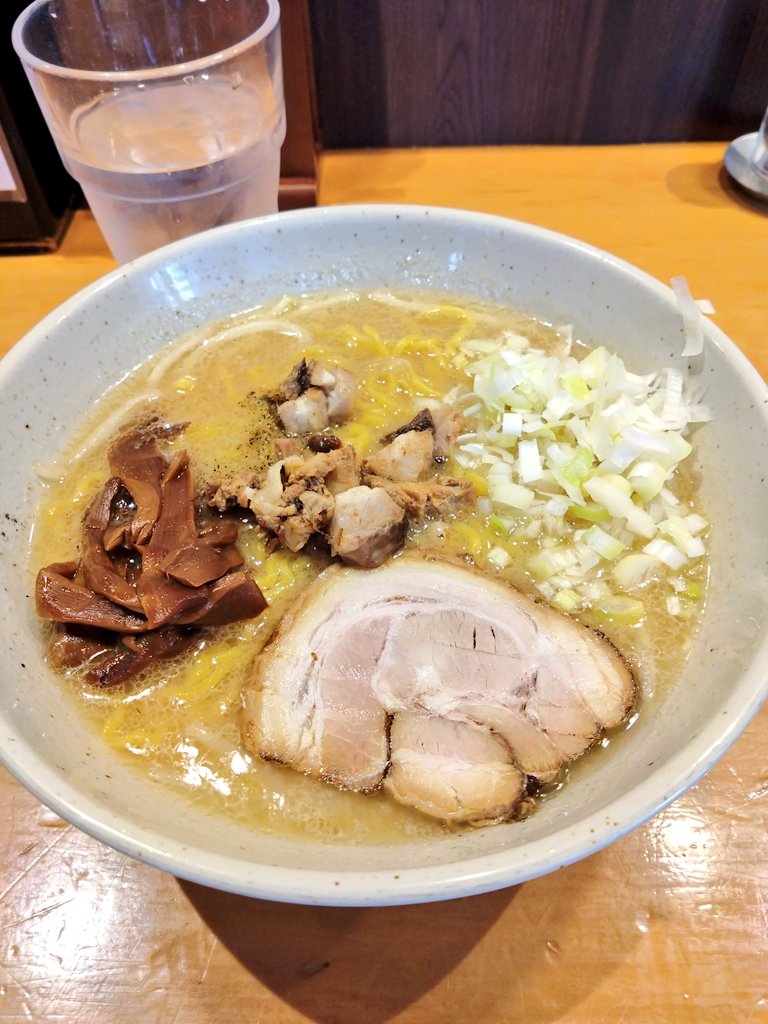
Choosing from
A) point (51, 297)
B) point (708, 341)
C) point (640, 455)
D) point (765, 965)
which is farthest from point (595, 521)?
point (51, 297)

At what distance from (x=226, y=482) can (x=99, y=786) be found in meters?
0.69

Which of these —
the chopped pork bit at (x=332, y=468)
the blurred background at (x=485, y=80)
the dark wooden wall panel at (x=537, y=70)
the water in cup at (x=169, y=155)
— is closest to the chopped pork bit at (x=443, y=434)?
the chopped pork bit at (x=332, y=468)

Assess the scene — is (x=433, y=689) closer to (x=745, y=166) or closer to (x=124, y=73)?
(x=124, y=73)

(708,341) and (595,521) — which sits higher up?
(708,341)

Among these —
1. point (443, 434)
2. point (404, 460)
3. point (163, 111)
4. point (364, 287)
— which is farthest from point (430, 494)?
point (163, 111)

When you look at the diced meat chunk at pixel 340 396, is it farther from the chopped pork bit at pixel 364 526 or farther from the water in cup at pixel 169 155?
the water in cup at pixel 169 155

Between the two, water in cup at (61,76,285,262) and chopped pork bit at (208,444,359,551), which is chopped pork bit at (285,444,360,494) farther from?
water in cup at (61,76,285,262)

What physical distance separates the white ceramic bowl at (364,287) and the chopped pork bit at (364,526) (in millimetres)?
556

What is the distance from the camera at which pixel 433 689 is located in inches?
52.1

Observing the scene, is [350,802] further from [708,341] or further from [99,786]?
[708,341]

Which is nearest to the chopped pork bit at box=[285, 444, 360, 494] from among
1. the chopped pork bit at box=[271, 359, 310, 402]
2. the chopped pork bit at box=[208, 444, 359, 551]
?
the chopped pork bit at box=[208, 444, 359, 551]

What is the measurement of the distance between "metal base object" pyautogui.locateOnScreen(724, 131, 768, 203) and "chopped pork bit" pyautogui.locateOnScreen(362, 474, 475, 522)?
1888 millimetres

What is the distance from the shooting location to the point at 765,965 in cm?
119

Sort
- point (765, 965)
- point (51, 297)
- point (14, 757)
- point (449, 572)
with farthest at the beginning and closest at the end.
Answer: point (51, 297) < point (449, 572) < point (765, 965) < point (14, 757)
